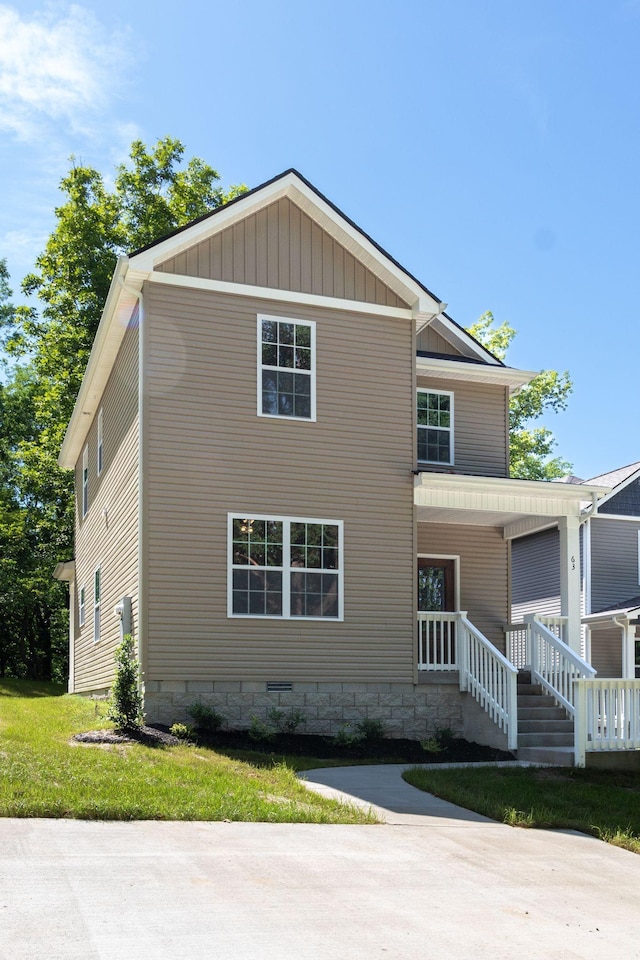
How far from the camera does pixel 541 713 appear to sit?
1535 centimetres

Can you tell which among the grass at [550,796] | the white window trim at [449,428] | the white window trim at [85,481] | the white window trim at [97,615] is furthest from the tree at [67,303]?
the grass at [550,796]

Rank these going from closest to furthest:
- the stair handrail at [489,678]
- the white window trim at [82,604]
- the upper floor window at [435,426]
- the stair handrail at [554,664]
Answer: the stair handrail at [489,678]
the stair handrail at [554,664]
the upper floor window at [435,426]
the white window trim at [82,604]

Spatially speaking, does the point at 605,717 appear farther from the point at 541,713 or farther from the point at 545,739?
the point at 541,713

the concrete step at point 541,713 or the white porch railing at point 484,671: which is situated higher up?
the white porch railing at point 484,671

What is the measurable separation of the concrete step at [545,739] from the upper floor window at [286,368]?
5.76m

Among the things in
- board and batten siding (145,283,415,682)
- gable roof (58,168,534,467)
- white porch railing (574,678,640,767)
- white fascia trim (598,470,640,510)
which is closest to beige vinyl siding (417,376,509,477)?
gable roof (58,168,534,467)

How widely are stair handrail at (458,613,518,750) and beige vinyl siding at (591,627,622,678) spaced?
38.0ft

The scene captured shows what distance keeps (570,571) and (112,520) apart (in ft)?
26.2

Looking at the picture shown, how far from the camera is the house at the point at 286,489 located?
48.6 feet

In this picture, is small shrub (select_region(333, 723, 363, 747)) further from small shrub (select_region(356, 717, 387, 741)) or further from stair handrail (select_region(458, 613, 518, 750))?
stair handrail (select_region(458, 613, 518, 750))

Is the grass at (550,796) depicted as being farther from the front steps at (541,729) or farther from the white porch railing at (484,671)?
the white porch railing at (484,671)

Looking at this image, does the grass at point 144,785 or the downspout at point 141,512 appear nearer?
the grass at point 144,785

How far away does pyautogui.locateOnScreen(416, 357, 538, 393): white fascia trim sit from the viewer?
18.3 meters

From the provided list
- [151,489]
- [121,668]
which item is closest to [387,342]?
[151,489]
